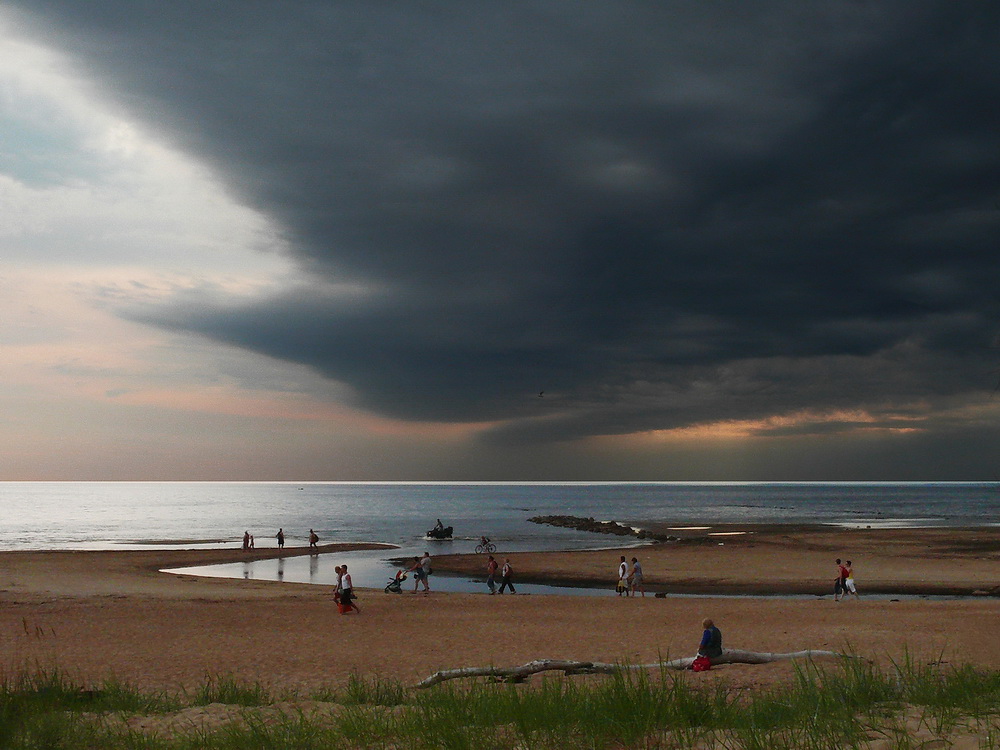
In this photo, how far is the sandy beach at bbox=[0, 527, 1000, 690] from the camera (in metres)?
16.0

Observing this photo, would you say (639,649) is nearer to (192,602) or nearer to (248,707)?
(248,707)

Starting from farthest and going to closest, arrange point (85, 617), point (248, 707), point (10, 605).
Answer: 1. point (10, 605)
2. point (85, 617)
3. point (248, 707)

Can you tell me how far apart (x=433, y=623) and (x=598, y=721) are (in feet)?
54.2

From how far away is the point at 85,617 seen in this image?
23.7 metres

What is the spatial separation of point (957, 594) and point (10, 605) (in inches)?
1513

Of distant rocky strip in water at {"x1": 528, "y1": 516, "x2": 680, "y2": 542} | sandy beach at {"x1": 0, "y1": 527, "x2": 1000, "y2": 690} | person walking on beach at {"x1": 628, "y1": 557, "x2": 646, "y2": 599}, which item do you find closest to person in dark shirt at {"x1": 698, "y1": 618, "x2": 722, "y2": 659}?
sandy beach at {"x1": 0, "y1": 527, "x2": 1000, "y2": 690}

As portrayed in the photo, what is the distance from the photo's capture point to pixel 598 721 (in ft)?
22.9

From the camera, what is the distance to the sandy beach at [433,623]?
16.0 m

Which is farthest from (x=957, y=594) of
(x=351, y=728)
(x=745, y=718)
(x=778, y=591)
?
(x=351, y=728)

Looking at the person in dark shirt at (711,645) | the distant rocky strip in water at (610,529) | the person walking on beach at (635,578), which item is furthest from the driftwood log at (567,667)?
the distant rocky strip in water at (610,529)

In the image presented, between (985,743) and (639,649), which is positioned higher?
(985,743)

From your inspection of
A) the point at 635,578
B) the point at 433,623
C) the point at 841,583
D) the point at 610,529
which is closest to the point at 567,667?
the point at 433,623

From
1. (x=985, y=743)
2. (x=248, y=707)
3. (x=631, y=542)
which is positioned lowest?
(x=631, y=542)

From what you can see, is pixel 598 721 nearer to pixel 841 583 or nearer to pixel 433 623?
pixel 433 623
